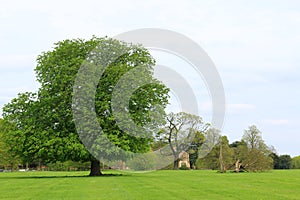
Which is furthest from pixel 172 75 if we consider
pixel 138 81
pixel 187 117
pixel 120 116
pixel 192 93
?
pixel 187 117

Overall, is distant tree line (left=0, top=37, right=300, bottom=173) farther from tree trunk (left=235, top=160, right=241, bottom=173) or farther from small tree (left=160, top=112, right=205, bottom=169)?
small tree (left=160, top=112, right=205, bottom=169)

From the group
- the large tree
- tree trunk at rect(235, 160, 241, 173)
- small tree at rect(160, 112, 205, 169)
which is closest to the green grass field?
the large tree

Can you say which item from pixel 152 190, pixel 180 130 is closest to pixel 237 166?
pixel 180 130

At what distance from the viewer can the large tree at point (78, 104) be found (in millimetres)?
41344

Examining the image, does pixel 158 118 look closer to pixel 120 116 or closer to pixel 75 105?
pixel 120 116

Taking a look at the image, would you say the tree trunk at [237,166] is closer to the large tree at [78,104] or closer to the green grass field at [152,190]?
the large tree at [78,104]

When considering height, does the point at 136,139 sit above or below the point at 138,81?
below

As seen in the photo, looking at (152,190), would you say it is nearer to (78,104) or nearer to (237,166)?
(78,104)

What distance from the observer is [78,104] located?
4278 centimetres

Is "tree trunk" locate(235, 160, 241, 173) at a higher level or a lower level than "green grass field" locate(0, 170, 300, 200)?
higher

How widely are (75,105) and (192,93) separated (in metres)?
13.4

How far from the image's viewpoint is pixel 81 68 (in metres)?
43.3

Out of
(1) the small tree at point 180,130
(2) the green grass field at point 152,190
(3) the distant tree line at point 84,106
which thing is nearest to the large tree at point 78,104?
(3) the distant tree line at point 84,106

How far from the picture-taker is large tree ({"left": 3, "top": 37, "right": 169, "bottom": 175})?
4134 centimetres
